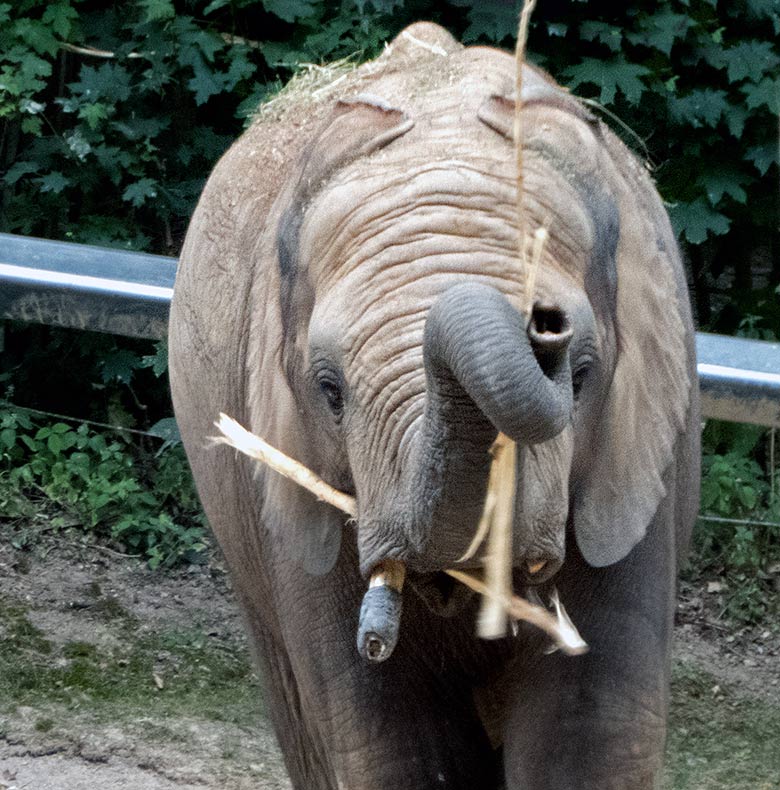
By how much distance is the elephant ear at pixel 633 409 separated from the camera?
11.5 ft

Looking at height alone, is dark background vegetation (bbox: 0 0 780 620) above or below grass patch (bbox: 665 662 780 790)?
above

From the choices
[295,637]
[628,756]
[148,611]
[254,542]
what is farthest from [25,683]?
[628,756]

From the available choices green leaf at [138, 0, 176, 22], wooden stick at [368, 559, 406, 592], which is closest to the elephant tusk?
wooden stick at [368, 559, 406, 592]

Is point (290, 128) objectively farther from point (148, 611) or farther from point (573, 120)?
point (148, 611)

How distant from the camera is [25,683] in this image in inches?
237

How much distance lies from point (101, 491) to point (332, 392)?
370 centimetres

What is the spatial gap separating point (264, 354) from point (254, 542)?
83 cm

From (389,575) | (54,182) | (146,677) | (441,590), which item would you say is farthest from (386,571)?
(54,182)

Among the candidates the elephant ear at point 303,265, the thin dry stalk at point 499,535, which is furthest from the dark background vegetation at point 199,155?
the thin dry stalk at point 499,535

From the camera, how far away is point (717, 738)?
5789 mm

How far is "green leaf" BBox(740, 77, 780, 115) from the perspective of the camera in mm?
6680

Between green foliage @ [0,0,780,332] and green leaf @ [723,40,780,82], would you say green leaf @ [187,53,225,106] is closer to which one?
green foliage @ [0,0,780,332]

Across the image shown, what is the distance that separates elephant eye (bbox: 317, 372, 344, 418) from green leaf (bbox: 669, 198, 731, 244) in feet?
11.9

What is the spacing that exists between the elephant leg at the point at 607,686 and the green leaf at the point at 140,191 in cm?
367
